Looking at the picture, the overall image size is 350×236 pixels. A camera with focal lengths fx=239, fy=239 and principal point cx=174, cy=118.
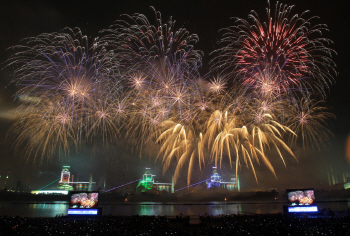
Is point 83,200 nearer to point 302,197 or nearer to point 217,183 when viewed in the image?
point 302,197

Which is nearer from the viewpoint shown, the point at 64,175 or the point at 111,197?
the point at 111,197

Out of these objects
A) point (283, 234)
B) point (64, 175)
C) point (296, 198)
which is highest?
point (64, 175)

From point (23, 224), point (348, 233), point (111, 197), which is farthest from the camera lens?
point (111, 197)

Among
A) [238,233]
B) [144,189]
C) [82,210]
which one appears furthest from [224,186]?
[238,233]

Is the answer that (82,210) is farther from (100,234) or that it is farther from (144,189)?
(144,189)

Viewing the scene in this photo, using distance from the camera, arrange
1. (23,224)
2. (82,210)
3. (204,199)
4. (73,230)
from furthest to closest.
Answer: (204,199)
(82,210)
(23,224)
(73,230)

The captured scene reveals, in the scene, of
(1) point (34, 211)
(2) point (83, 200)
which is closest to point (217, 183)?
(1) point (34, 211)
